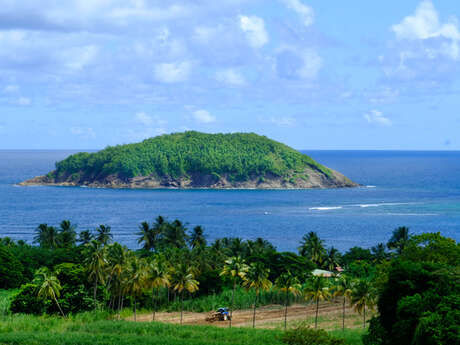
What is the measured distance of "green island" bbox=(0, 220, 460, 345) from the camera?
36.0 m

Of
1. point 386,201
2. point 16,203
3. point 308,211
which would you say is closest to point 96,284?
point 308,211

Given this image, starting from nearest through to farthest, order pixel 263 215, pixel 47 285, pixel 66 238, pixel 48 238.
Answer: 1. pixel 47 285
2. pixel 48 238
3. pixel 66 238
4. pixel 263 215

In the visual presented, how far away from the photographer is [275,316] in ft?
217

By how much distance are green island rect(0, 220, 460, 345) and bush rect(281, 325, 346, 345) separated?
0.31 feet

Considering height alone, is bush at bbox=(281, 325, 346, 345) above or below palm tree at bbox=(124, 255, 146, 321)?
below

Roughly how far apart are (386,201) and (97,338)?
160 metres

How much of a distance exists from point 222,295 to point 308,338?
3060 centimetres

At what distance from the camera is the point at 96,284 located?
213 feet

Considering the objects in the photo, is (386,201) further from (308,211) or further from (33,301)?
(33,301)

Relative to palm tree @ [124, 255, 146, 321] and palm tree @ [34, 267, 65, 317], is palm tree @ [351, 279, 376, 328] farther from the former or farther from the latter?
palm tree @ [34, 267, 65, 317]

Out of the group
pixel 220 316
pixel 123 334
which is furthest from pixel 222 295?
pixel 123 334

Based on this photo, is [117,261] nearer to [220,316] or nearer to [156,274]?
Answer: [156,274]

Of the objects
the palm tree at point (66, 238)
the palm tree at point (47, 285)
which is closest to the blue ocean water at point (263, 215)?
the palm tree at point (66, 238)

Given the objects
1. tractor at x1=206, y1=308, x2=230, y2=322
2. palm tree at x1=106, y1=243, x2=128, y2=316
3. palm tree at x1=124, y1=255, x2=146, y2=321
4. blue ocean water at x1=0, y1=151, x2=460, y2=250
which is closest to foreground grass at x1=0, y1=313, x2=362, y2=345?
palm tree at x1=124, y1=255, x2=146, y2=321
